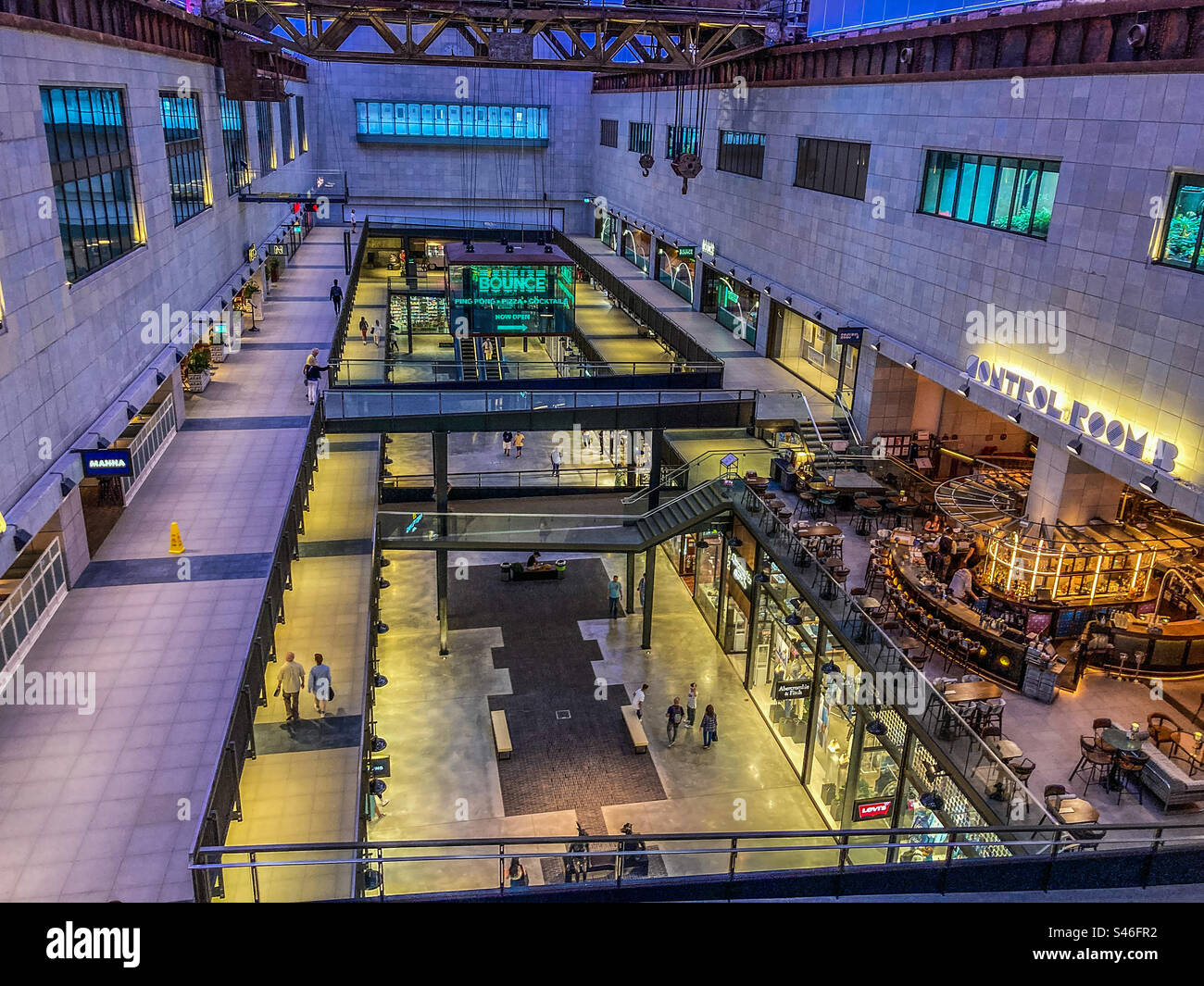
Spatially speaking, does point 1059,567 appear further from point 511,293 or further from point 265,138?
point 265,138

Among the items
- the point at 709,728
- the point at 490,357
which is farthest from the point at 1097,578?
the point at 490,357

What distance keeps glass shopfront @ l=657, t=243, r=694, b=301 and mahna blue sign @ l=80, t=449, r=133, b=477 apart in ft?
85.1

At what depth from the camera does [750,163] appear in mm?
29453

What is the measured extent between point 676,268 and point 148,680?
105ft

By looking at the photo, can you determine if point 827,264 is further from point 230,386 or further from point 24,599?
point 24,599

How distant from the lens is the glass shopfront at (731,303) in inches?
1219

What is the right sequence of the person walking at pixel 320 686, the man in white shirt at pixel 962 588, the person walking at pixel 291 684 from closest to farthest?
1. the person walking at pixel 291 684
2. the person walking at pixel 320 686
3. the man in white shirt at pixel 962 588

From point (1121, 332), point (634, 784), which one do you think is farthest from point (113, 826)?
point (1121, 332)

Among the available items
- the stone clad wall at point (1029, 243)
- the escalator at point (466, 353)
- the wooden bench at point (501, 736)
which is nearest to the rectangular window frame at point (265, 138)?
the escalator at point (466, 353)

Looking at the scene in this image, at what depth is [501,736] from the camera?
18.1m

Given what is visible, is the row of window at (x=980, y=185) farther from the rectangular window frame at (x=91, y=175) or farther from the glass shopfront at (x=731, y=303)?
the rectangular window frame at (x=91, y=175)

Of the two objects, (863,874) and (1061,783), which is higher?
(863,874)

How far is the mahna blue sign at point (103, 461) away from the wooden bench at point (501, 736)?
8.93 m
